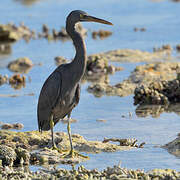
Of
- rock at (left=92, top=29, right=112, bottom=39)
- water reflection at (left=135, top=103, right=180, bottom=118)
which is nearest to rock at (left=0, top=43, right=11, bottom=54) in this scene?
rock at (left=92, top=29, right=112, bottom=39)

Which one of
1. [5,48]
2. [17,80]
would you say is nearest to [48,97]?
[17,80]

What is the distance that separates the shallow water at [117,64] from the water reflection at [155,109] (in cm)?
15

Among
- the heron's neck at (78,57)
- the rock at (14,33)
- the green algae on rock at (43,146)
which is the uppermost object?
the heron's neck at (78,57)

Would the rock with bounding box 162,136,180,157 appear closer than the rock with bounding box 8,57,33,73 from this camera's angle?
Yes

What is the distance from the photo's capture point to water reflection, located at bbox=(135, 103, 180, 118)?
11890 mm

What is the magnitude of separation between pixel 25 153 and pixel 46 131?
1921 millimetres

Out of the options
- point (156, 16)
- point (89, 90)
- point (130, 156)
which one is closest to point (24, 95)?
point (89, 90)

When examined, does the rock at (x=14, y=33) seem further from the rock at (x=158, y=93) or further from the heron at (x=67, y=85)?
the heron at (x=67, y=85)

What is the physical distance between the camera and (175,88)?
1270cm

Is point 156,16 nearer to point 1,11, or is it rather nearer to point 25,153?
point 1,11

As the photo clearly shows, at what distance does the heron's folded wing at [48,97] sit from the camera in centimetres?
916

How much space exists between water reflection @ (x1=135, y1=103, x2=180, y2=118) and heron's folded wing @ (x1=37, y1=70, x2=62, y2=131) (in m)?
2.87

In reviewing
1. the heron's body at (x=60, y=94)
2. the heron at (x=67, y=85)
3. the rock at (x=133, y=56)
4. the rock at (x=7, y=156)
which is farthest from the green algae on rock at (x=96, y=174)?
the rock at (x=133, y=56)

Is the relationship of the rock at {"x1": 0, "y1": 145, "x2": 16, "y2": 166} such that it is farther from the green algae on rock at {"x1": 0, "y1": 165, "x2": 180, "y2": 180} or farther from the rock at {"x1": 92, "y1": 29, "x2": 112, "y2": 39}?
the rock at {"x1": 92, "y1": 29, "x2": 112, "y2": 39}
